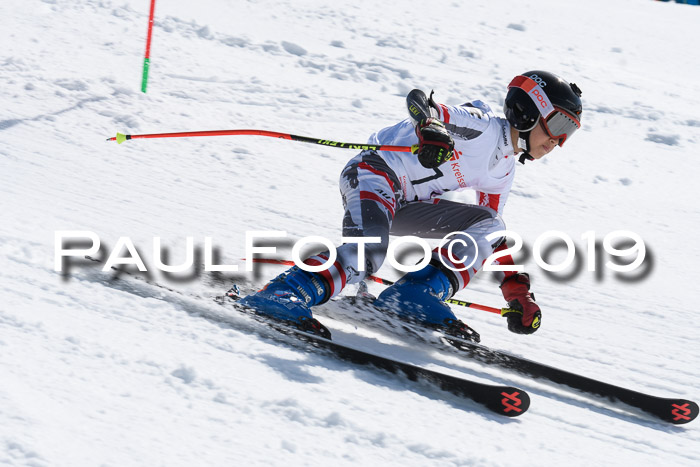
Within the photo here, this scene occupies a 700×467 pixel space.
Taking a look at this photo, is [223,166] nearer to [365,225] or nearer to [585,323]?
[365,225]

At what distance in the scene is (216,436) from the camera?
A: 2.44 metres

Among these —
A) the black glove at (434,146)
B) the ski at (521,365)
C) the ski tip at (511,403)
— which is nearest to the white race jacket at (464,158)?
the black glove at (434,146)

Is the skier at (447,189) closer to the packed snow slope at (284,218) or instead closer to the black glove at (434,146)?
the black glove at (434,146)

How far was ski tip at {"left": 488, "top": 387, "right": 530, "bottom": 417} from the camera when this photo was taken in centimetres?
299

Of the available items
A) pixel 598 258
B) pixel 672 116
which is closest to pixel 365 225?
pixel 598 258

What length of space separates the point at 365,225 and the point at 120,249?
137 centimetres

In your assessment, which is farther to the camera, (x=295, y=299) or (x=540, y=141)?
(x=540, y=141)

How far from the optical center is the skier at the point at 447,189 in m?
3.59

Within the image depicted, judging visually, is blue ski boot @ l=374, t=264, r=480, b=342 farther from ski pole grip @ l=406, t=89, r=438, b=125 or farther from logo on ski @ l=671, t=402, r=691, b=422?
logo on ski @ l=671, t=402, r=691, b=422

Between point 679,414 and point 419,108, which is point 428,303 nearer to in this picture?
point 419,108

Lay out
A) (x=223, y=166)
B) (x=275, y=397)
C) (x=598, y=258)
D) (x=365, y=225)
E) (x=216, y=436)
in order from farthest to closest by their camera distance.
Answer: (x=223, y=166)
(x=598, y=258)
(x=365, y=225)
(x=275, y=397)
(x=216, y=436)

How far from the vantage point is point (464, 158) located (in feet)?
12.8

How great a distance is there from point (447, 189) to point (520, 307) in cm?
70

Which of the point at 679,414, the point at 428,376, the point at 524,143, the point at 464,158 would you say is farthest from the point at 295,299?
the point at 679,414
